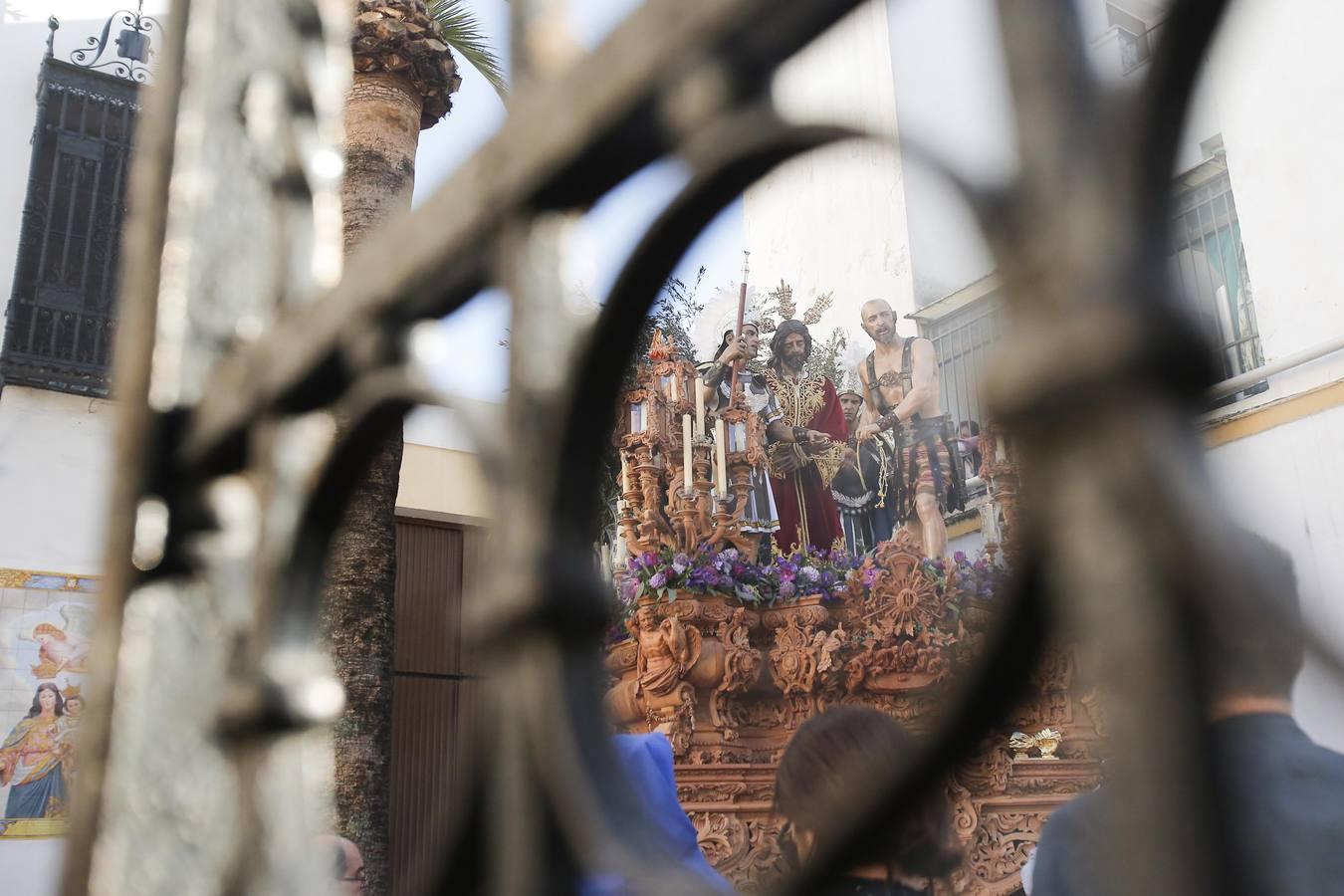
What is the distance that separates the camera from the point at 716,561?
5910 mm

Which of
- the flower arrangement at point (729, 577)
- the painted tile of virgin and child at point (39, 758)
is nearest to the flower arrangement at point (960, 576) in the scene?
the flower arrangement at point (729, 577)

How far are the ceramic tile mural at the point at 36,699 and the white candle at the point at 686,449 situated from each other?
3615 mm

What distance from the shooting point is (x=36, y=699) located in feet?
23.1

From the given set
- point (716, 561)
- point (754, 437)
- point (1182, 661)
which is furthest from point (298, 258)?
point (754, 437)

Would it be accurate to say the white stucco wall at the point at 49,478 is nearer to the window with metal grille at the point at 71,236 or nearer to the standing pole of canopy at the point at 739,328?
the window with metal grille at the point at 71,236

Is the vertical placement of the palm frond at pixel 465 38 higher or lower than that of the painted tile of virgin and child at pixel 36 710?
higher

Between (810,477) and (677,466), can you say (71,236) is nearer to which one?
(677,466)

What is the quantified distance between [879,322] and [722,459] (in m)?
2.76

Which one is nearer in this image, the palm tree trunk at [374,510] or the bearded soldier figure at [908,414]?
the palm tree trunk at [374,510]

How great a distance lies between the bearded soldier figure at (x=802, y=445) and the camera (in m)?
8.50

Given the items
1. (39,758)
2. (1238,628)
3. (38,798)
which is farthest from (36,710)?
(1238,628)

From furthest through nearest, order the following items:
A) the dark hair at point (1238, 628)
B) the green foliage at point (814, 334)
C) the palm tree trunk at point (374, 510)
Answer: the green foliage at point (814, 334) → the palm tree trunk at point (374, 510) → the dark hair at point (1238, 628)

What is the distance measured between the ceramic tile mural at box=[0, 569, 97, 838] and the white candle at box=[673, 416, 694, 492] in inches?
142

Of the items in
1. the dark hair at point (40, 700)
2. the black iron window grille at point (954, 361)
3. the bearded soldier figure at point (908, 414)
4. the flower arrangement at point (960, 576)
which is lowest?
the dark hair at point (40, 700)
